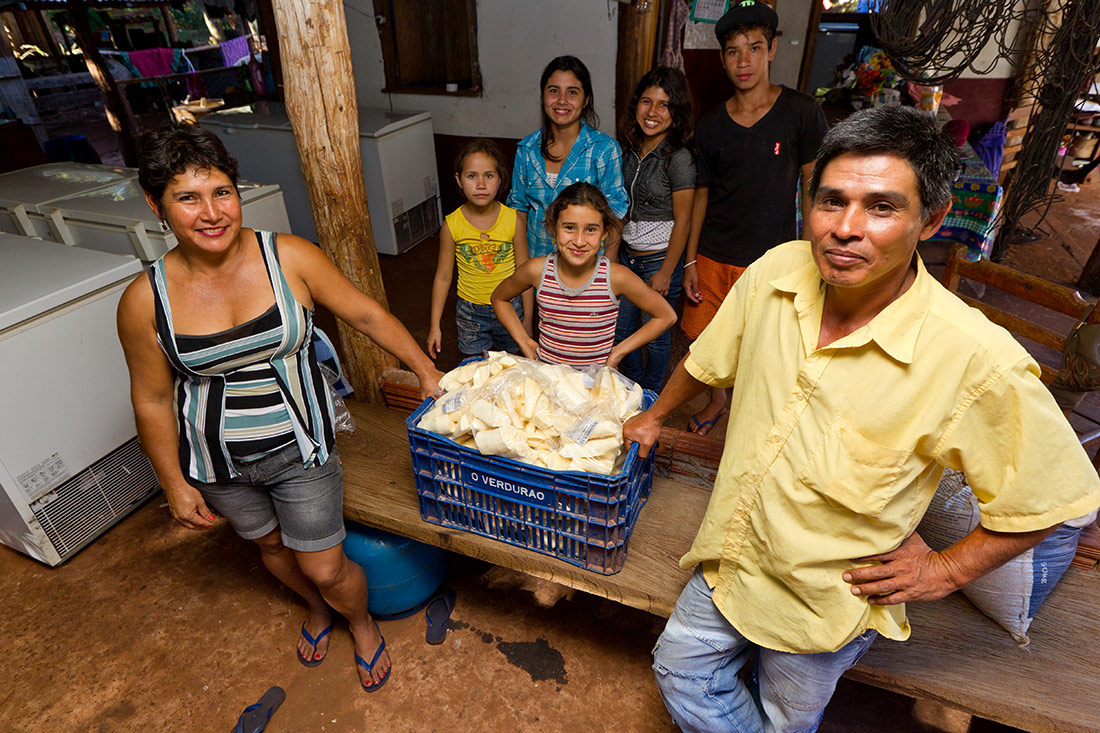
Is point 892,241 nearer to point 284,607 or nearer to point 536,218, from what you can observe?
point 536,218

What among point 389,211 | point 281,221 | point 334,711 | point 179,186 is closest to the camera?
point 179,186

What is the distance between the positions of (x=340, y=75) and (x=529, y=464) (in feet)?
5.88

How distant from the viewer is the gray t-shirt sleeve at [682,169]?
3.03m

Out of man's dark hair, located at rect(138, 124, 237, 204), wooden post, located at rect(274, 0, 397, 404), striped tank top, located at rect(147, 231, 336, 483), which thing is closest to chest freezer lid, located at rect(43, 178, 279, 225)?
wooden post, located at rect(274, 0, 397, 404)

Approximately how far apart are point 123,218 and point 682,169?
9.60 feet

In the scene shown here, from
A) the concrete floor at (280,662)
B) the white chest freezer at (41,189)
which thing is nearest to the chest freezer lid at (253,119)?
the white chest freezer at (41,189)

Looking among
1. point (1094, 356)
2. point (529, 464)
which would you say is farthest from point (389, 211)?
point (1094, 356)

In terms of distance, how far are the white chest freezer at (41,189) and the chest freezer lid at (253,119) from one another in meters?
1.69

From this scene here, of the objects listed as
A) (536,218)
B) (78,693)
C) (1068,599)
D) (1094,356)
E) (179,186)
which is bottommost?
(78,693)

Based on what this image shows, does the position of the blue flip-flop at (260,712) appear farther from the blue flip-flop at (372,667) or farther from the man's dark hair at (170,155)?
the man's dark hair at (170,155)

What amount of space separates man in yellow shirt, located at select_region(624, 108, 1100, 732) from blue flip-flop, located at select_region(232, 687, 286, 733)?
5.14 ft

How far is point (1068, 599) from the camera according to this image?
6.20 feet

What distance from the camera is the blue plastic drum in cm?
242

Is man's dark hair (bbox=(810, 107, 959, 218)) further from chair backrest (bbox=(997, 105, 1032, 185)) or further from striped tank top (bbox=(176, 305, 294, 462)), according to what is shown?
chair backrest (bbox=(997, 105, 1032, 185))
